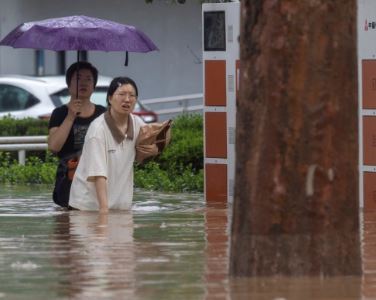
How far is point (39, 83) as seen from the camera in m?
25.9

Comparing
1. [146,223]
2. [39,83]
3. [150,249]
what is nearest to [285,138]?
[150,249]

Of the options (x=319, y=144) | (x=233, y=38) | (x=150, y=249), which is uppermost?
(x=233, y=38)

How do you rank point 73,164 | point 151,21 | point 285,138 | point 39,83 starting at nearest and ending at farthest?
point 285,138, point 73,164, point 39,83, point 151,21

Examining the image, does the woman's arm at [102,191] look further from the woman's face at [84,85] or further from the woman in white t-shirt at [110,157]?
the woman's face at [84,85]

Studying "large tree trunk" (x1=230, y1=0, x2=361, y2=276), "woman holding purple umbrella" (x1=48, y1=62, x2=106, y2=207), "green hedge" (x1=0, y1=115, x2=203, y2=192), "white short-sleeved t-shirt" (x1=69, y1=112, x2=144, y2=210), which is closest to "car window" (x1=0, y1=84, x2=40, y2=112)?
"green hedge" (x1=0, y1=115, x2=203, y2=192)

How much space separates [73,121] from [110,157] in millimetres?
602

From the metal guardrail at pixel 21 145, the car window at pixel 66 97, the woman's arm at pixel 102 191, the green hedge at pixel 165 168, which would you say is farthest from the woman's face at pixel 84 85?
the car window at pixel 66 97

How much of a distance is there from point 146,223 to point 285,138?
4.16 meters

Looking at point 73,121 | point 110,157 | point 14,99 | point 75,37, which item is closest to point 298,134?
point 110,157

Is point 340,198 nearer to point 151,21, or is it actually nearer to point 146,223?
point 146,223

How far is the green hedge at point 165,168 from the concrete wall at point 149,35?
39.9 ft

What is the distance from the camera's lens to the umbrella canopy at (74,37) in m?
14.4

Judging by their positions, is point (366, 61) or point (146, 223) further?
point (366, 61)

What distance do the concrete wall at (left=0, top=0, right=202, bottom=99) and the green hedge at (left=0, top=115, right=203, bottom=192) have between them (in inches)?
479
